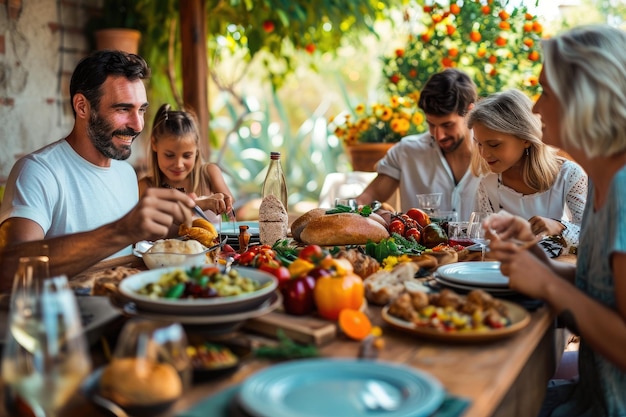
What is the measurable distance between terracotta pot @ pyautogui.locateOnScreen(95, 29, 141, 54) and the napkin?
378 cm

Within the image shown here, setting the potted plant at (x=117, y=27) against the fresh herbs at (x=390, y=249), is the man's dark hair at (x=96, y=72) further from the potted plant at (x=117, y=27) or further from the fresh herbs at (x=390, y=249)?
the potted plant at (x=117, y=27)

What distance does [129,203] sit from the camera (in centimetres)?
295

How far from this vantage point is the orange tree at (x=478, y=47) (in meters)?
4.47

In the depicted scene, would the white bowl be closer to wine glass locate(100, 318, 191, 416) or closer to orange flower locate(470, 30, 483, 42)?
A: wine glass locate(100, 318, 191, 416)

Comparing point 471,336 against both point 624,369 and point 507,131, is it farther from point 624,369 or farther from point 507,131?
point 507,131

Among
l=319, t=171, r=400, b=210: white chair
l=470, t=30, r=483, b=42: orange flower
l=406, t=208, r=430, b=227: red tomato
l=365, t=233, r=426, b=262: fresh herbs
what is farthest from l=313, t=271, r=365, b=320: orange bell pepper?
l=470, t=30, r=483, b=42: orange flower

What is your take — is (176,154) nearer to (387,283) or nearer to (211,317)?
(387,283)

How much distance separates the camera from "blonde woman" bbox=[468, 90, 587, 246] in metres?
2.93

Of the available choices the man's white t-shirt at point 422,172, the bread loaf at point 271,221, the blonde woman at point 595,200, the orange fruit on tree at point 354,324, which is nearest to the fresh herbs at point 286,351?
the orange fruit on tree at point 354,324

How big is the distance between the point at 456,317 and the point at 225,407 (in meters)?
0.58

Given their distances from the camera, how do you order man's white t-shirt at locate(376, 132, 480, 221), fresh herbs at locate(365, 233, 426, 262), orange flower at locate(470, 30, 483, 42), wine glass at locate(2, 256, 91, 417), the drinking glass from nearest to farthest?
wine glass at locate(2, 256, 91, 417)
fresh herbs at locate(365, 233, 426, 262)
the drinking glass
man's white t-shirt at locate(376, 132, 480, 221)
orange flower at locate(470, 30, 483, 42)

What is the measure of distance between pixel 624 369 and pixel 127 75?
2.01 meters

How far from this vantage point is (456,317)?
4.84 ft

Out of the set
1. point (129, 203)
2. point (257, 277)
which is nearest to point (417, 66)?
point (129, 203)
